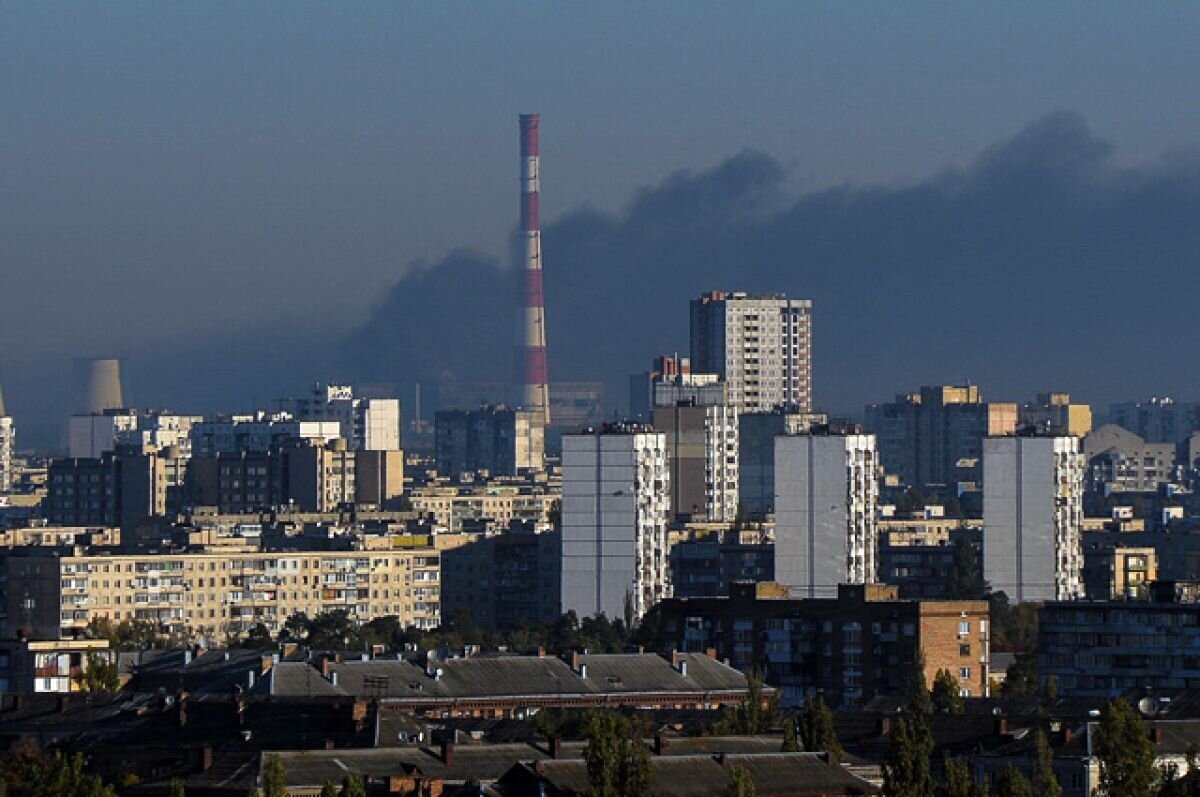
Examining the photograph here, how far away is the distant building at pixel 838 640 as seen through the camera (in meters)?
85.1

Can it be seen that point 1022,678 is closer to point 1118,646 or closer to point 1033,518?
point 1118,646

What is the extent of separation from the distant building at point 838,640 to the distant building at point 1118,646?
3207 millimetres

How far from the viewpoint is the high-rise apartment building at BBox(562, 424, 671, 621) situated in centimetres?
11669

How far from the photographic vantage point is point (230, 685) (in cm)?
7106

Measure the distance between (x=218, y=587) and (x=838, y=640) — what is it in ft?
125

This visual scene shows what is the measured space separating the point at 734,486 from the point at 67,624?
48816 millimetres

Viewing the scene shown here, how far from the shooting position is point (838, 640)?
286 feet

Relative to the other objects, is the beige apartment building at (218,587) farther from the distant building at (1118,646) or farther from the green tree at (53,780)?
the green tree at (53,780)

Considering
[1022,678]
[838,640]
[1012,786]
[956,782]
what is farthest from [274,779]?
[838,640]

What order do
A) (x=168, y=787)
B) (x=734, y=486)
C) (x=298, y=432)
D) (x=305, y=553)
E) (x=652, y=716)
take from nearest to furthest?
(x=168, y=787) → (x=652, y=716) → (x=305, y=553) → (x=734, y=486) → (x=298, y=432)

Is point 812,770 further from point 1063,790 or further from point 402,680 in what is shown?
point 402,680

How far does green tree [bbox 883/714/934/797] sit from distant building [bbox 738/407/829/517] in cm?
11894

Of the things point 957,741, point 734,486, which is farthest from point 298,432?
point 957,741

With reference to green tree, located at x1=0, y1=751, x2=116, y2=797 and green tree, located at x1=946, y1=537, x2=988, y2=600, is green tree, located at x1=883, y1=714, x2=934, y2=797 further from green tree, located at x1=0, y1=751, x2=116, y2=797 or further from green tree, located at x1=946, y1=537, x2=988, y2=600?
green tree, located at x1=946, y1=537, x2=988, y2=600
